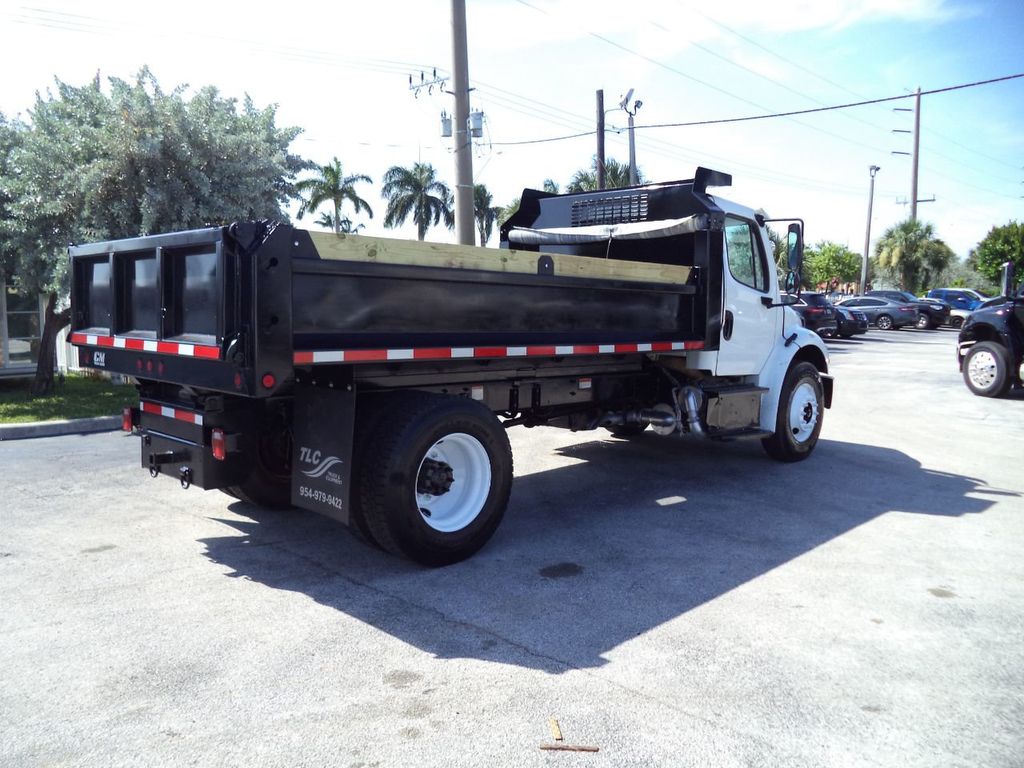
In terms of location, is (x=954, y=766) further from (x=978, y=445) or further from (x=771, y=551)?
(x=978, y=445)

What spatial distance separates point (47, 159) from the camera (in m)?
11.7

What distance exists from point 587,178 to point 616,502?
27.8 meters

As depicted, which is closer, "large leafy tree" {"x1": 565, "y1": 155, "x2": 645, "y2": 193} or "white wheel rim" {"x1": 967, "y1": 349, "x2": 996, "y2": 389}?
"white wheel rim" {"x1": 967, "y1": 349, "x2": 996, "y2": 389}

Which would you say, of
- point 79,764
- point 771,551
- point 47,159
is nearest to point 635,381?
point 771,551

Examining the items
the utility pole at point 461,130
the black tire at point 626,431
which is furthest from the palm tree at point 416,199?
the black tire at point 626,431

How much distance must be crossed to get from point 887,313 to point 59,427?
33.0m

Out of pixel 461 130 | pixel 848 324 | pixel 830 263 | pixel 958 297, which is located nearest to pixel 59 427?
pixel 461 130

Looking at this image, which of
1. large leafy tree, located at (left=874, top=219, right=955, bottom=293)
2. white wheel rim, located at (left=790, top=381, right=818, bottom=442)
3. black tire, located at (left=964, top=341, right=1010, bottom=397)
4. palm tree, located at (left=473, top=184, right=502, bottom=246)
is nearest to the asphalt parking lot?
white wheel rim, located at (left=790, top=381, right=818, bottom=442)

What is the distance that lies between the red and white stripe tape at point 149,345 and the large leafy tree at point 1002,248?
55.2 metres

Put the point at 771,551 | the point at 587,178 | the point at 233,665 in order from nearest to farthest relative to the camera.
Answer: the point at 233,665 → the point at 771,551 → the point at 587,178

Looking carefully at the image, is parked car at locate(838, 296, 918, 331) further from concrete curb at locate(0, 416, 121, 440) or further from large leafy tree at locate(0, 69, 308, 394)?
concrete curb at locate(0, 416, 121, 440)

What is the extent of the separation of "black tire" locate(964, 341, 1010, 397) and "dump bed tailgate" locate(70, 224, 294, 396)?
13.3 m

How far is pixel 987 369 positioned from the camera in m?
13.9

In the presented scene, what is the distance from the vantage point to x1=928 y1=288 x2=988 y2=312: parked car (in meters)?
37.3
